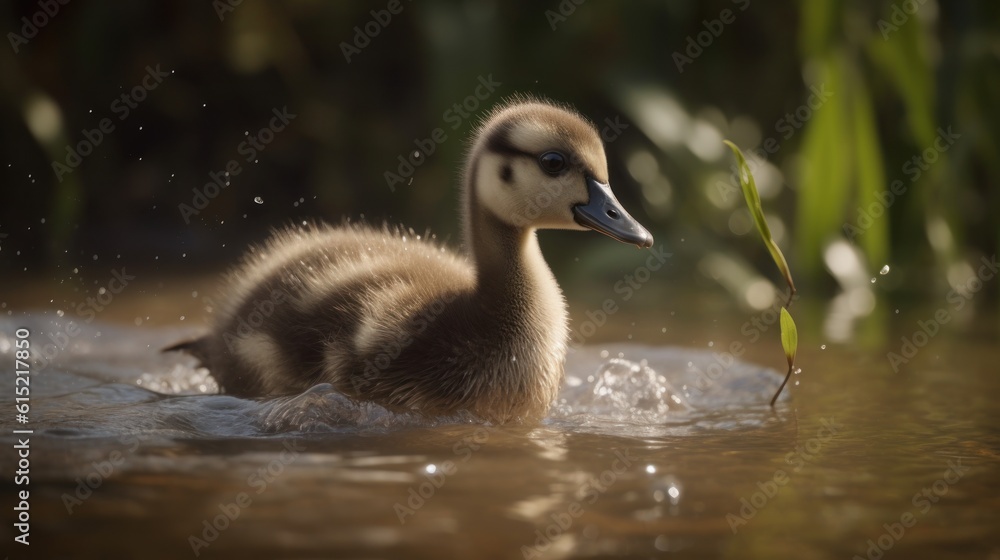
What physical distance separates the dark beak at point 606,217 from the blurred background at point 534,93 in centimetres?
117

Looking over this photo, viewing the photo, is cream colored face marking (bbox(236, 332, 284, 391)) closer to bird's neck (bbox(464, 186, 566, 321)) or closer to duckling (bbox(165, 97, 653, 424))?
duckling (bbox(165, 97, 653, 424))

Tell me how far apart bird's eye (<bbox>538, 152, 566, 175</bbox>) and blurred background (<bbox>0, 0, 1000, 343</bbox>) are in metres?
1.24

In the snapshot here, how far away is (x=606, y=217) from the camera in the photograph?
3398 millimetres

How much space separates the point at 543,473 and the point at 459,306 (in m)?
1.07

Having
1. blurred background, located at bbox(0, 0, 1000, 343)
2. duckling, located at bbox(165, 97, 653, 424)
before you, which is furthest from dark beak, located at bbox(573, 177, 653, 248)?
blurred background, located at bbox(0, 0, 1000, 343)

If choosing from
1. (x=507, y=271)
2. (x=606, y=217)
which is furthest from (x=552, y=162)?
(x=507, y=271)

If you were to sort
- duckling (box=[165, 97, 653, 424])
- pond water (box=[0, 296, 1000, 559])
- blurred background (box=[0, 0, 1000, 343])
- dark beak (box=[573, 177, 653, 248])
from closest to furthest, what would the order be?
pond water (box=[0, 296, 1000, 559]), duckling (box=[165, 97, 653, 424]), dark beak (box=[573, 177, 653, 248]), blurred background (box=[0, 0, 1000, 343])

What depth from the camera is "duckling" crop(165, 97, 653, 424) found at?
3203 millimetres

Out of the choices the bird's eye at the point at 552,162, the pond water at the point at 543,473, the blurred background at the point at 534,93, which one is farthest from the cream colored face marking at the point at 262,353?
the blurred background at the point at 534,93

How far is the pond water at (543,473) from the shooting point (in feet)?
6.37

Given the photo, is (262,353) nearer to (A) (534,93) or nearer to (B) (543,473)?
(B) (543,473)

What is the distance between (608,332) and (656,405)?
1.06 metres

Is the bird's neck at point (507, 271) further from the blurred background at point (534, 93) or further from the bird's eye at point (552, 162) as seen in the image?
the blurred background at point (534, 93)

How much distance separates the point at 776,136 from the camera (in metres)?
5.79
